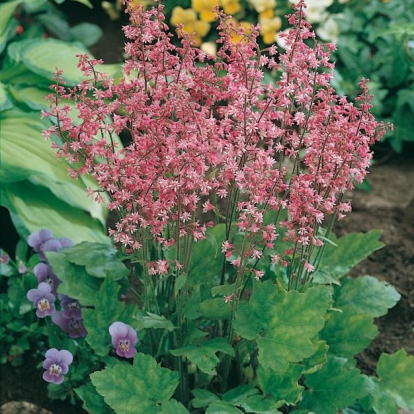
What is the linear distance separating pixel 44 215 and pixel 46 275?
19.9 inches

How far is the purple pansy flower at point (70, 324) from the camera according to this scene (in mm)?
2475

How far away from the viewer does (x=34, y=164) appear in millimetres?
3012

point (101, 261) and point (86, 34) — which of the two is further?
point (86, 34)

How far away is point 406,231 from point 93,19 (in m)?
2.80

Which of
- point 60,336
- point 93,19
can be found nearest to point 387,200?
point 60,336

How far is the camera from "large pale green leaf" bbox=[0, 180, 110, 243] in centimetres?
295

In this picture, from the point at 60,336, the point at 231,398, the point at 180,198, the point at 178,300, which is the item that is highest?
the point at 180,198

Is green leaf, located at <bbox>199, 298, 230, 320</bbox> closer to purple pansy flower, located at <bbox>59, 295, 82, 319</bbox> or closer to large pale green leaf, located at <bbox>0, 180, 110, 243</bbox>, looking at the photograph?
purple pansy flower, located at <bbox>59, 295, 82, 319</bbox>

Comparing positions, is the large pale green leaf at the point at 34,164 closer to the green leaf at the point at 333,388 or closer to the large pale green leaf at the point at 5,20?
the large pale green leaf at the point at 5,20

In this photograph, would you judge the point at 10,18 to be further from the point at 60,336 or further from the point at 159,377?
the point at 159,377

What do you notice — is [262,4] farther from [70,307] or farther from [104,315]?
[104,315]

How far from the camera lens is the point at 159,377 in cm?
207

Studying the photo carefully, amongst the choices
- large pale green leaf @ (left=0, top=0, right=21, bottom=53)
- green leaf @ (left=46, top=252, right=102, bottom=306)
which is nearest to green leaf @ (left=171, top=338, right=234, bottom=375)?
green leaf @ (left=46, top=252, right=102, bottom=306)

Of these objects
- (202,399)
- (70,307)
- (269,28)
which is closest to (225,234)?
(202,399)
